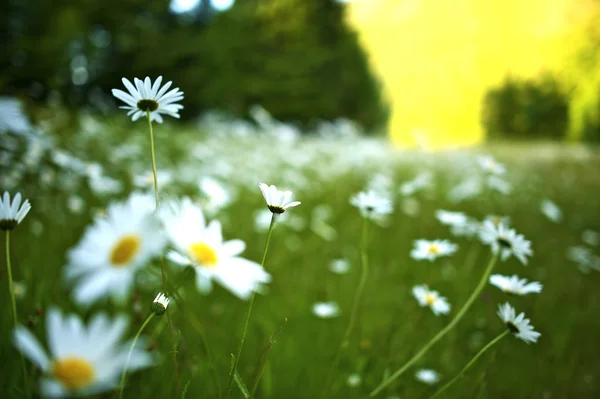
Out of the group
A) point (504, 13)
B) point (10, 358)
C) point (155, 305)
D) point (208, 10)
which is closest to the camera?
point (155, 305)

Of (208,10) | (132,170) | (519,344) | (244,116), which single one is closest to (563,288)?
(519,344)

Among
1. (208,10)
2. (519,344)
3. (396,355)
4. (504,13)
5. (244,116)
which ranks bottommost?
(519,344)

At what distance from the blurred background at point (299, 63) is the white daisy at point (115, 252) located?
1.29 m

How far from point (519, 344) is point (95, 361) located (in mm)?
1601

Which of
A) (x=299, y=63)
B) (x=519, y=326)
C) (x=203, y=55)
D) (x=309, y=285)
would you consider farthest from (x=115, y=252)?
(x=299, y=63)

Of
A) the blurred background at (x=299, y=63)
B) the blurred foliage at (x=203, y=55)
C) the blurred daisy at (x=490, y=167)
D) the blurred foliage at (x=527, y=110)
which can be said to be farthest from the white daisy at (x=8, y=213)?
the blurred foliage at (x=527, y=110)

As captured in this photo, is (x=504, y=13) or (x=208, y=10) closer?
(x=208, y=10)

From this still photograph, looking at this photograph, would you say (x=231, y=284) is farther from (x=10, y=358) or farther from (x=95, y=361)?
(x=10, y=358)

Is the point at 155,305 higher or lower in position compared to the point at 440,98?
lower

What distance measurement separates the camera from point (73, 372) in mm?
269

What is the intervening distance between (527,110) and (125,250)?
11564 mm

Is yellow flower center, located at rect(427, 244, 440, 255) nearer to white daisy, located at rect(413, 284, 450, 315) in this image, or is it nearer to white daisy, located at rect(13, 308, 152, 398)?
white daisy, located at rect(413, 284, 450, 315)

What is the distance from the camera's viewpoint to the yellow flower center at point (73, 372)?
0.26 m

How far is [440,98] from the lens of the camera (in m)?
21.5
